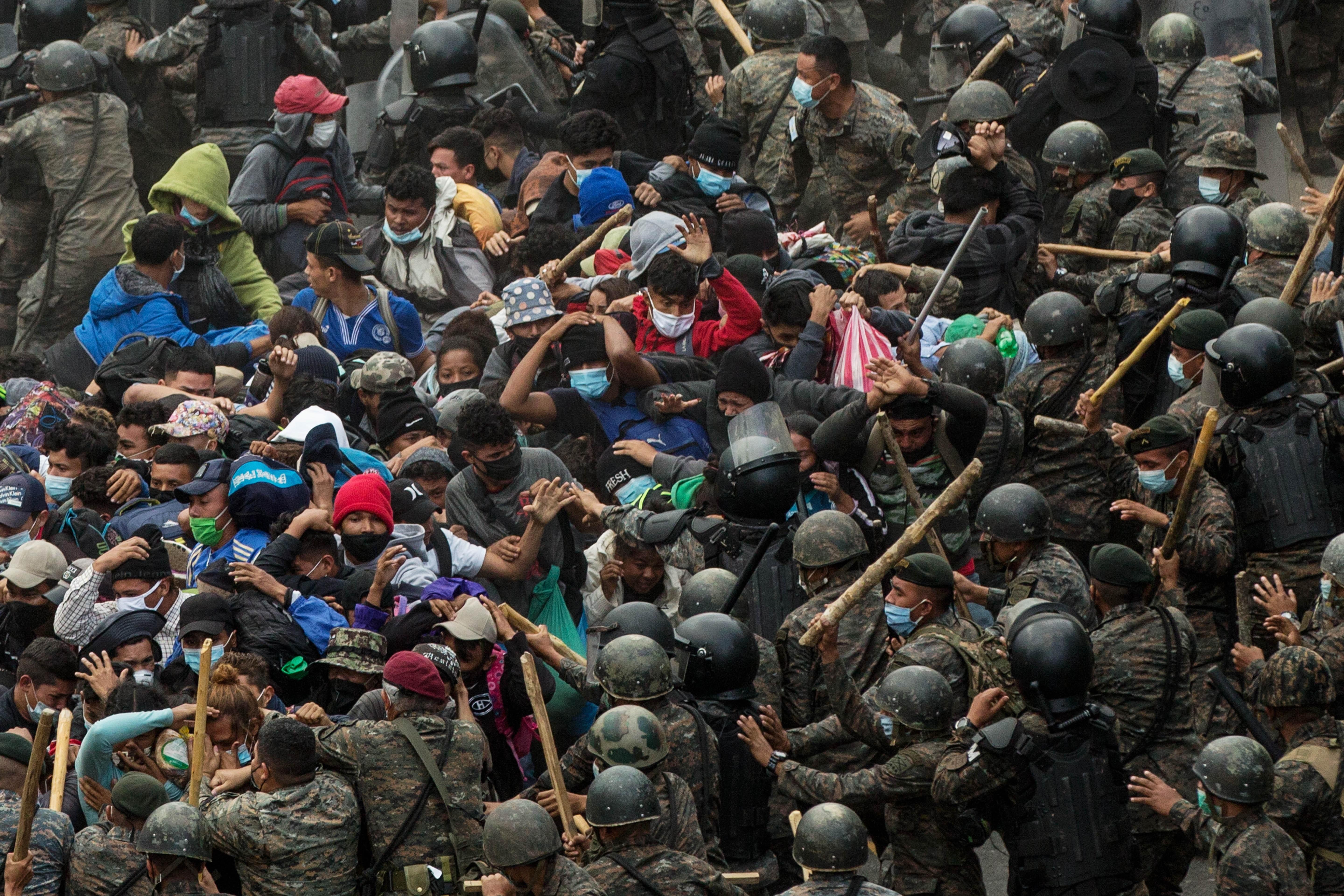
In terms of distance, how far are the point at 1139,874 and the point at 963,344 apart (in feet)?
10.4

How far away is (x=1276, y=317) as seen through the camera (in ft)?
36.8

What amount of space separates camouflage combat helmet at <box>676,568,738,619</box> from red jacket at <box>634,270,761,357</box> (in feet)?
7.10

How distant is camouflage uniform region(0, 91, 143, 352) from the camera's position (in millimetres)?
14812

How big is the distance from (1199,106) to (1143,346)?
3.81m

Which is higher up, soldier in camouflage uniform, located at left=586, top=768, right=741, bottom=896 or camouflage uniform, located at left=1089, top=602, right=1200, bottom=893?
soldier in camouflage uniform, located at left=586, top=768, right=741, bottom=896

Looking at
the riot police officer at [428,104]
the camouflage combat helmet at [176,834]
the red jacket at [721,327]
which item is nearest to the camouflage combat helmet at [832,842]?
the camouflage combat helmet at [176,834]

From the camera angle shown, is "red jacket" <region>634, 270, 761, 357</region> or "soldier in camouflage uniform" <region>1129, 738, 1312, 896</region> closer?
"soldier in camouflage uniform" <region>1129, 738, 1312, 896</region>

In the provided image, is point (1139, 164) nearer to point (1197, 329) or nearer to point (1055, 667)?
point (1197, 329)

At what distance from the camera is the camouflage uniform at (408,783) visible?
329 inches

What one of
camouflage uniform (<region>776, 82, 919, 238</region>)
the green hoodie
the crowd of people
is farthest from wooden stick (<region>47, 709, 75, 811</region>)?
camouflage uniform (<region>776, 82, 919, 238</region>)

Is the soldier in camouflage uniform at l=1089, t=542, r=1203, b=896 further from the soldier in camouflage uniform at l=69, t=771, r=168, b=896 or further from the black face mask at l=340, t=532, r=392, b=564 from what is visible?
the soldier in camouflage uniform at l=69, t=771, r=168, b=896

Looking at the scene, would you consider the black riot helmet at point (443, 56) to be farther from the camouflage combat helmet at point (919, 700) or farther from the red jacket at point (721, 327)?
the camouflage combat helmet at point (919, 700)

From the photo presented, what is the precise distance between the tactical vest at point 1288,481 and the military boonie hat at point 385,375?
13.5 ft

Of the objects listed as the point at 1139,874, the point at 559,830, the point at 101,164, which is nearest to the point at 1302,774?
the point at 1139,874
